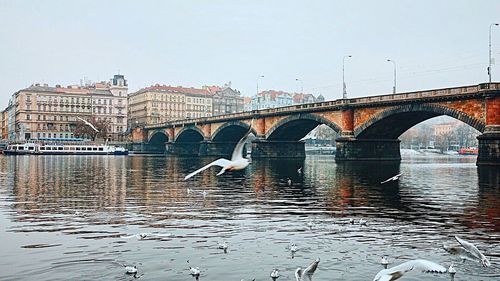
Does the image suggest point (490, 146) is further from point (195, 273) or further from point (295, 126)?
point (195, 273)

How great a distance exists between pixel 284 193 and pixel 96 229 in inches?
697

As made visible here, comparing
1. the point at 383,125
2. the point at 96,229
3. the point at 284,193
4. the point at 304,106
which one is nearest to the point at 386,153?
the point at 383,125

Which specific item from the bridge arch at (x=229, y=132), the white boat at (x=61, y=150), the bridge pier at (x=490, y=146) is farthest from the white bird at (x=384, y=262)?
the white boat at (x=61, y=150)

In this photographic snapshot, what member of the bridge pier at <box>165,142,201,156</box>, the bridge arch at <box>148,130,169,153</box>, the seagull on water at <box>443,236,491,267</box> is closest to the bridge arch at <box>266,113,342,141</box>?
the bridge pier at <box>165,142,201,156</box>

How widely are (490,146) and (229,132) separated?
7399 cm

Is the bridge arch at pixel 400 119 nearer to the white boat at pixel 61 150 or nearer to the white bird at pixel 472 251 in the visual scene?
the white bird at pixel 472 251

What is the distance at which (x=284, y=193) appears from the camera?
1455 inches

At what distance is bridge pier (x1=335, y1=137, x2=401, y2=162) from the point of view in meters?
86.4

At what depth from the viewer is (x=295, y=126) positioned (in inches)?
4151

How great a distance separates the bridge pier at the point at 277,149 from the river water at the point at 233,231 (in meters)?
70.4

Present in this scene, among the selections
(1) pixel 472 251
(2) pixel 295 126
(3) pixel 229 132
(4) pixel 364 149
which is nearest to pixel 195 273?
(1) pixel 472 251

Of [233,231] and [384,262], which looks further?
[233,231]

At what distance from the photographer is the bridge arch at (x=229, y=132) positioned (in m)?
120

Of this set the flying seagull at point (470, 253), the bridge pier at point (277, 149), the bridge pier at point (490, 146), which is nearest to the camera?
the flying seagull at point (470, 253)
